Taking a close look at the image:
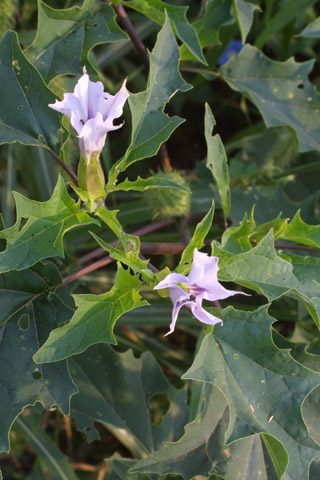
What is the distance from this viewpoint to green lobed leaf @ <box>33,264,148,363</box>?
918mm

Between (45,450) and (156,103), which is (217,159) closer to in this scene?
(156,103)

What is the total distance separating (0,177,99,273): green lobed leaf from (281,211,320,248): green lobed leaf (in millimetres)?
392

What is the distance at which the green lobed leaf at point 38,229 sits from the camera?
3.15 ft

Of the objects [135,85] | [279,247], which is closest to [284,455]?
[279,247]

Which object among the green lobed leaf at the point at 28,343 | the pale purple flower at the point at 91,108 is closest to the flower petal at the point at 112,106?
the pale purple flower at the point at 91,108

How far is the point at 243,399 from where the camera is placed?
98 centimetres

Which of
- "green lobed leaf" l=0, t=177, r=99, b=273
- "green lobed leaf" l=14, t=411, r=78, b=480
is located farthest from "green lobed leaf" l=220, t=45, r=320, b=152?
"green lobed leaf" l=14, t=411, r=78, b=480

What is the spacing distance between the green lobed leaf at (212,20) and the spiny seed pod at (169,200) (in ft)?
0.95

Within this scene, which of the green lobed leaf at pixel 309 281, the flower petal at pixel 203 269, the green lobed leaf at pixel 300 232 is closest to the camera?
the flower petal at pixel 203 269

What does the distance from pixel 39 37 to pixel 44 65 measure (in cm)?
6

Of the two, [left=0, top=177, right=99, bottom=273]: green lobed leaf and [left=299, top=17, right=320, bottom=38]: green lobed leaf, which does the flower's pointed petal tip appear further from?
[left=299, top=17, right=320, bottom=38]: green lobed leaf

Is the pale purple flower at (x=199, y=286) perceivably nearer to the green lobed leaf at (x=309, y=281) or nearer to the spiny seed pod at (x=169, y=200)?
the green lobed leaf at (x=309, y=281)

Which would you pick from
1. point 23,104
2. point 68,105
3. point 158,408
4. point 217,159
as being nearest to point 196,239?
point 217,159

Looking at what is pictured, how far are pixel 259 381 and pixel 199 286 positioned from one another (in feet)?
0.78
